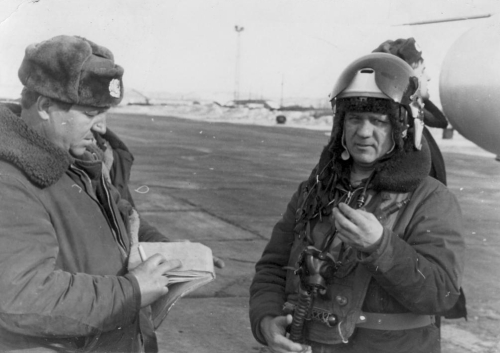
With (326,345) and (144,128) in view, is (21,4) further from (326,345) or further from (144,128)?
(144,128)

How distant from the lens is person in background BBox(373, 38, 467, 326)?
326 cm

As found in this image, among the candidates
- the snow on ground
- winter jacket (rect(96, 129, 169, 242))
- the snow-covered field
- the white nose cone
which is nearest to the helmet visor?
the white nose cone

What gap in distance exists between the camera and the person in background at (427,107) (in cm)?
326

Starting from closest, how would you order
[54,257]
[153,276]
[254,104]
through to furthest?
[54,257]
[153,276]
[254,104]

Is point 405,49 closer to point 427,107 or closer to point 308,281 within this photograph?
point 427,107

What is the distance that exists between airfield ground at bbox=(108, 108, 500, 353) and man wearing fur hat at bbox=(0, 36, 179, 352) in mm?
2334

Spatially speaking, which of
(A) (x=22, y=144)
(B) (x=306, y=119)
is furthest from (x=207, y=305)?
(B) (x=306, y=119)

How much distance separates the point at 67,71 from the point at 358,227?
3.45 feet

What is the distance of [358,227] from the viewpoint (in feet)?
7.03

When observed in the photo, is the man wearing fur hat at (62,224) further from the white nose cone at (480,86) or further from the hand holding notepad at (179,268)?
the white nose cone at (480,86)

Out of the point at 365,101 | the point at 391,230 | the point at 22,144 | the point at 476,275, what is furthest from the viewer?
the point at 476,275

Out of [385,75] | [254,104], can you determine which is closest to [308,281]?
[385,75]

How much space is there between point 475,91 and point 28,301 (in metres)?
2.13

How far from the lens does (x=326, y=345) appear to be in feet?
7.87
